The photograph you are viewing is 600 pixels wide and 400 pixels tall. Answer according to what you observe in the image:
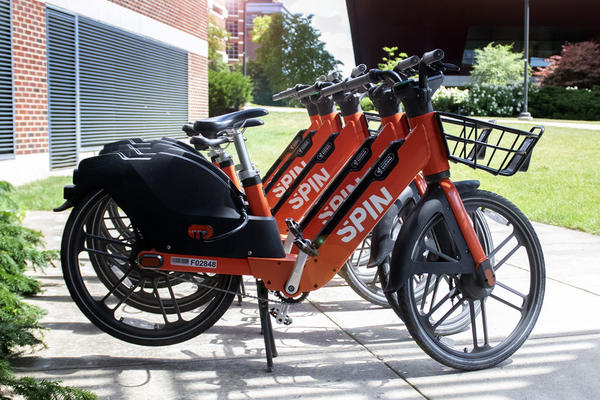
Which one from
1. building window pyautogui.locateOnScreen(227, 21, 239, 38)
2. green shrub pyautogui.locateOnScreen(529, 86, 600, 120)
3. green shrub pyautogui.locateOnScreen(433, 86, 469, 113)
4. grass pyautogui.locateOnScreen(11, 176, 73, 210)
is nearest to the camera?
grass pyautogui.locateOnScreen(11, 176, 73, 210)

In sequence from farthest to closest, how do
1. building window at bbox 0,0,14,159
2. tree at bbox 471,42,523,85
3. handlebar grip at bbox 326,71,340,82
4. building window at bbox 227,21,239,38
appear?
building window at bbox 227,21,239,38
tree at bbox 471,42,523,85
building window at bbox 0,0,14,159
handlebar grip at bbox 326,71,340,82

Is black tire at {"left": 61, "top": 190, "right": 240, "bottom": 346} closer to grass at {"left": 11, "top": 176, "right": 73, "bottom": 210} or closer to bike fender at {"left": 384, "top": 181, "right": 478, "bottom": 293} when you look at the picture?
bike fender at {"left": 384, "top": 181, "right": 478, "bottom": 293}

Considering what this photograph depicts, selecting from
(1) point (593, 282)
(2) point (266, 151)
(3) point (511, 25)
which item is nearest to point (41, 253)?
(1) point (593, 282)

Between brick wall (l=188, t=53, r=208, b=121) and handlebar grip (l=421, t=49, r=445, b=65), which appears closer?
handlebar grip (l=421, t=49, r=445, b=65)

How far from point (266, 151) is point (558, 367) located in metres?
12.9

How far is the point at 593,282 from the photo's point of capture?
468cm

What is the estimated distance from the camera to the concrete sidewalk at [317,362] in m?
2.84

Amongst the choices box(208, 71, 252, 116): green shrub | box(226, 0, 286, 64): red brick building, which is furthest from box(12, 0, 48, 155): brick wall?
box(226, 0, 286, 64): red brick building

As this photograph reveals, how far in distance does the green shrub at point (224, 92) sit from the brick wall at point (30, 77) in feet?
58.6

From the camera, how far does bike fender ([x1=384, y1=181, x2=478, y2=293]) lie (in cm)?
295

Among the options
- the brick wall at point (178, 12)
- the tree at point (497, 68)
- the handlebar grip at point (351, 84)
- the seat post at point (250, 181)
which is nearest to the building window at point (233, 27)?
the tree at point (497, 68)

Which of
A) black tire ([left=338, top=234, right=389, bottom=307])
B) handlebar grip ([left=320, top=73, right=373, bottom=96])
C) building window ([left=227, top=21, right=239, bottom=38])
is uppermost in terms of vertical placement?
building window ([left=227, top=21, right=239, bottom=38])

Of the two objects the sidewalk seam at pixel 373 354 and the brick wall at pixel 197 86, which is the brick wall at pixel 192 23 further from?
the sidewalk seam at pixel 373 354

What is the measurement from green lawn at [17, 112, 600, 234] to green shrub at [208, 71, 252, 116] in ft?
28.3
